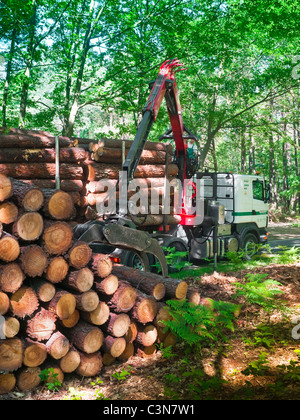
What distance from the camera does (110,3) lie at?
49.2ft

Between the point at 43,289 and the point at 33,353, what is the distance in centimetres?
71

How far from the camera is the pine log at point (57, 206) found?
15.5 feet

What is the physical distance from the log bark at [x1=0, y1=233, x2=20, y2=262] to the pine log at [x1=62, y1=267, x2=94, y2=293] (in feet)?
2.42

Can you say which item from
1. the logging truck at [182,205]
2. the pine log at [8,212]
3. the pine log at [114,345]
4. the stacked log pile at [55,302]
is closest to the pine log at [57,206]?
the stacked log pile at [55,302]

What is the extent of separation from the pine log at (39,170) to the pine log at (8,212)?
3.63 meters

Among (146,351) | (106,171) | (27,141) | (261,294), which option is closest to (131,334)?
(146,351)

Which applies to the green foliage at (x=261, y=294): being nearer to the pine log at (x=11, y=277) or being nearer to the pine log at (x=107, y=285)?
the pine log at (x=107, y=285)

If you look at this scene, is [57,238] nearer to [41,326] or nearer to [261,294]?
[41,326]

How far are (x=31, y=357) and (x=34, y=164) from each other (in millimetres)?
4774

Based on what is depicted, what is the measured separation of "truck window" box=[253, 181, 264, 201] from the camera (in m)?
Answer: 12.9

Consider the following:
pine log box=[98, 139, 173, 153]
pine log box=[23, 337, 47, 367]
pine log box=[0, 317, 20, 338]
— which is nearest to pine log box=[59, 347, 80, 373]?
pine log box=[23, 337, 47, 367]

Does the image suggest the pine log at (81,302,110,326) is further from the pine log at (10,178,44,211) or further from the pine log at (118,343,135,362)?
the pine log at (10,178,44,211)

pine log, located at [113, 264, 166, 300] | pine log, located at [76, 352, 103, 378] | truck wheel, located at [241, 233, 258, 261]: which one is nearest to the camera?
pine log, located at [76, 352, 103, 378]
